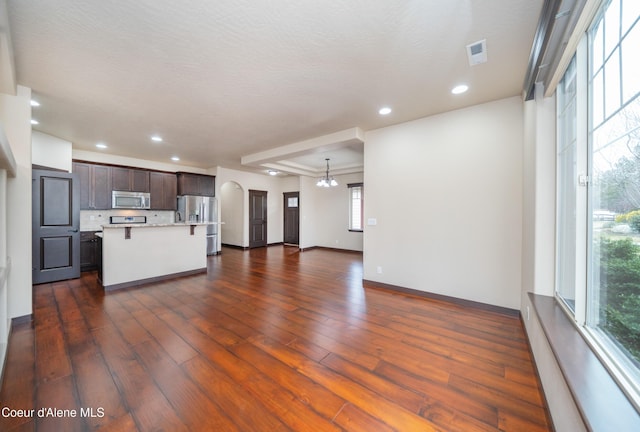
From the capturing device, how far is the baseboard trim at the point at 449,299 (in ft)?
9.66

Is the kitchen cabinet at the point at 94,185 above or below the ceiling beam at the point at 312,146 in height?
below

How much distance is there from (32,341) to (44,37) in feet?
9.06

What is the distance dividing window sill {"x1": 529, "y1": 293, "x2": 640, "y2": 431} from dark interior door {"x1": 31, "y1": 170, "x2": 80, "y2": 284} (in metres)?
6.54

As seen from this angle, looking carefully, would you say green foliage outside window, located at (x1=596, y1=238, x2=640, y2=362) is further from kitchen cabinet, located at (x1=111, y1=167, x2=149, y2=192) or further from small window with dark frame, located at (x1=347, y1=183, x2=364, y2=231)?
kitchen cabinet, located at (x1=111, y1=167, x2=149, y2=192)

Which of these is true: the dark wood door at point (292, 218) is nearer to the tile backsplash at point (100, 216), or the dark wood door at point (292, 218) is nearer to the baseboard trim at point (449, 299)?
the tile backsplash at point (100, 216)

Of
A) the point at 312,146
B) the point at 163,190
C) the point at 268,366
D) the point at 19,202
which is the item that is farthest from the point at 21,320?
the point at 312,146

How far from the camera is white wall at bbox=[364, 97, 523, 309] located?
294 centimetres

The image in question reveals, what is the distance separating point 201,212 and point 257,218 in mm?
1950

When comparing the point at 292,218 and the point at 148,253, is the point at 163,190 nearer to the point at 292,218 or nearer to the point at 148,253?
the point at 148,253

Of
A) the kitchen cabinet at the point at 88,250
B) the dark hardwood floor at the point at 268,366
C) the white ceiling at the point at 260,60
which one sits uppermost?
the white ceiling at the point at 260,60

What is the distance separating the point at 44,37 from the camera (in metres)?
1.92

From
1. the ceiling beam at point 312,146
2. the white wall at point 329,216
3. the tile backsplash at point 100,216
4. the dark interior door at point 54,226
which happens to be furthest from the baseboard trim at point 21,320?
the white wall at point 329,216

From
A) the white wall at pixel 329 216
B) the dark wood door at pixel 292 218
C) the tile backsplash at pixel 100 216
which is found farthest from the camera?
the dark wood door at pixel 292 218

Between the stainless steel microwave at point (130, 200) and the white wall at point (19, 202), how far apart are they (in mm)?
3163
